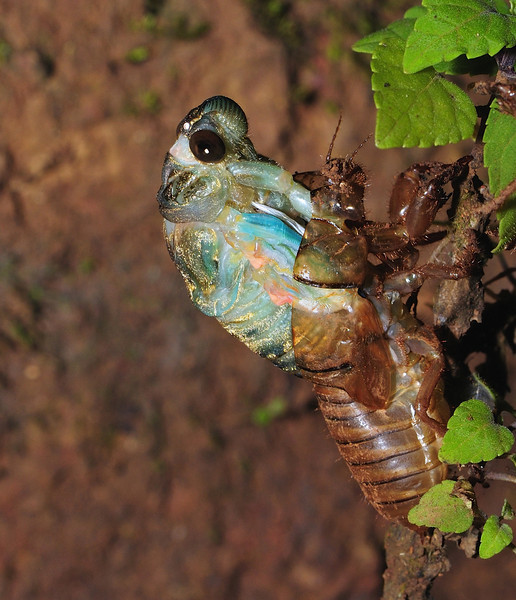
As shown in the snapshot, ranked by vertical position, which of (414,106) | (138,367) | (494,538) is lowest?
(138,367)

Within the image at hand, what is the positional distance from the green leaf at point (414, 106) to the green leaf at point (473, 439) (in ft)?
1.98

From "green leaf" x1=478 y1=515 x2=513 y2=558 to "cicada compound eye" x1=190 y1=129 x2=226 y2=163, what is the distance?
1163 millimetres

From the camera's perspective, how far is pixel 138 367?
4766 millimetres

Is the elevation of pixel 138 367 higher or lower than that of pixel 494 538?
lower

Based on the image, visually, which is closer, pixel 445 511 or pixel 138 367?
pixel 445 511

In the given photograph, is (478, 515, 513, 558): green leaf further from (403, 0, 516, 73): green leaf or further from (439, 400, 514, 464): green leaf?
(403, 0, 516, 73): green leaf

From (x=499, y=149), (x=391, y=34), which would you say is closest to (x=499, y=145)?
(x=499, y=149)

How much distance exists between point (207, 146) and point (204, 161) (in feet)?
0.15

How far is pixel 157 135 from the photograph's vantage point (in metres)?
4.88

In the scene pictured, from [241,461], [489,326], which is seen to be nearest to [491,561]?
[241,461]

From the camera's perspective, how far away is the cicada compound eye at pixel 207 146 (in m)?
1.76

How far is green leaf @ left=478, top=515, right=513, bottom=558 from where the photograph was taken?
4.58 ft

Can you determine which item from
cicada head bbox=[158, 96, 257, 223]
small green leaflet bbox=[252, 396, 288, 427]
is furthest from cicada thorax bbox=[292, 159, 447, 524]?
small green leaflet bbox=[252, 396, 288, 427]

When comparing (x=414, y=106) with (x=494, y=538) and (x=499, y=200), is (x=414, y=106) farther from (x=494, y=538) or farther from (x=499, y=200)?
(x=494, y=538)
